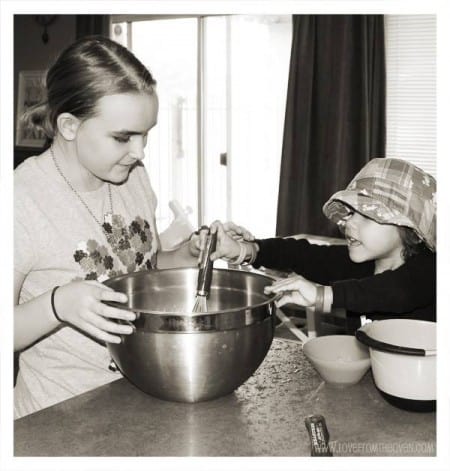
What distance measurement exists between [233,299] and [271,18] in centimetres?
334

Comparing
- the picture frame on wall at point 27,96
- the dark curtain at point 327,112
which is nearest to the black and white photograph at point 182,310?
the dark curtain at point 327,112

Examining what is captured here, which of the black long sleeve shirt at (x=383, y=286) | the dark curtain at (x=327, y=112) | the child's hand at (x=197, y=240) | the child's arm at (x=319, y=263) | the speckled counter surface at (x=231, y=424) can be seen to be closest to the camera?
the speckled counter surface at (x=231, y=424)

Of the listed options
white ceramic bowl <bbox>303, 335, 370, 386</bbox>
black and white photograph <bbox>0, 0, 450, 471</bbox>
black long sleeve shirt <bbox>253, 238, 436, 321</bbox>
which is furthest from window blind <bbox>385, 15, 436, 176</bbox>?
white ceramic bowl <bbox>303, 335, 370, 386</bbox>

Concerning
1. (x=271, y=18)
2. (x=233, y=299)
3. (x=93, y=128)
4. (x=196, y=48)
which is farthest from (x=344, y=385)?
(x=196, y=48)

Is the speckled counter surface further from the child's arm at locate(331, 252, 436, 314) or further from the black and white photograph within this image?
the child's arm at locate(331, 252, 436, 314)

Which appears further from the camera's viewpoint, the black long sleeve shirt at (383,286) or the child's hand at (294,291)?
the black long sleeve shirt at (383,286)

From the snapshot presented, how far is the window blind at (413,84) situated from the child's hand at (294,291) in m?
2.61

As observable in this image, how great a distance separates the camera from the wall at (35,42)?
520 cm

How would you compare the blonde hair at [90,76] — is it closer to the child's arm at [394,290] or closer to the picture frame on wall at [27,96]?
the child's arm at [394,290]

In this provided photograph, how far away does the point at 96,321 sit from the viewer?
3.36 feet

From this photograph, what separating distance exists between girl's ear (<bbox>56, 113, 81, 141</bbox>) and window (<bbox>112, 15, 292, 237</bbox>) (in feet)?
10.3

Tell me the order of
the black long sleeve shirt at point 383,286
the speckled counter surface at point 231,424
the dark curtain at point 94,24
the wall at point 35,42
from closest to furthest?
the speckled counter surface at point 231,424 < the black long sleeve shirt at point 383,286 < the dark curtain at point 94,24 < the wall at point 35,42

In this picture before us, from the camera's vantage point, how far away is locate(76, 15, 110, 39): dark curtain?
4.96 metres

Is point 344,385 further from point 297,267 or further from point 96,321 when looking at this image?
point 297,267
